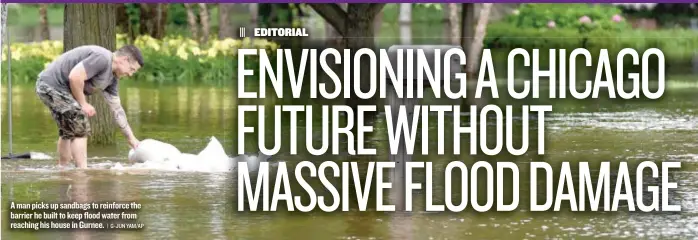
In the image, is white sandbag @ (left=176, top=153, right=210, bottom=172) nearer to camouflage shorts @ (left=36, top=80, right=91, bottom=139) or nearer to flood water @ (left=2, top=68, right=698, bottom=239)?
flood water @ (left=2, top=68, right=698, bottom=239)

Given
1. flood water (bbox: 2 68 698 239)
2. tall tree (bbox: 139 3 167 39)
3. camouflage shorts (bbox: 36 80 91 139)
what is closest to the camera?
flood water (bbox: 2 68 698 239)

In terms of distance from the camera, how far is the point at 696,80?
85.4ft

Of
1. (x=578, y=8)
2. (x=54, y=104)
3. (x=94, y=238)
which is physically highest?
A: (x=578, y=8)

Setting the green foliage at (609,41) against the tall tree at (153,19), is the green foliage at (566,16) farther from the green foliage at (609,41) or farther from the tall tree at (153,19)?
the tall tree at (153,19)

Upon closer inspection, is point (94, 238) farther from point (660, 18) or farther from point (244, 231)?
point (660, 18)

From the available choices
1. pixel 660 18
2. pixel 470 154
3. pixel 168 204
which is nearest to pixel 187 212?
pixel 168 204

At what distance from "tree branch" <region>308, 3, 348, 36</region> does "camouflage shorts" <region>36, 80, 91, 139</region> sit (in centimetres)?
Answer: 588

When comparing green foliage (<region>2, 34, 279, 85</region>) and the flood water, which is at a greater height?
green foliage (<region>2, 34, 279, 85</region>)

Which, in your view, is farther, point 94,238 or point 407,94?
point 407,94

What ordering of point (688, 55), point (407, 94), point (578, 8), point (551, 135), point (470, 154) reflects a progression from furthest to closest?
point (578, 8)
point (688, 55)
point (551, 135)
point (470, 154)
point (407, 94)

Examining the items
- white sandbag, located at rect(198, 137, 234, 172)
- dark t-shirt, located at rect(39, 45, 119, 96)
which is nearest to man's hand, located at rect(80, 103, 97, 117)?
dark t-shirt, located at rect(39, 45, 119, 96)

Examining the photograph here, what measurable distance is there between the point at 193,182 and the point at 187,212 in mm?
1729

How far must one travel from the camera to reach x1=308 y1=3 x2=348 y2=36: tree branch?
18.6 metres

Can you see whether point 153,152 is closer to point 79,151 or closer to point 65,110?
point 79,151
